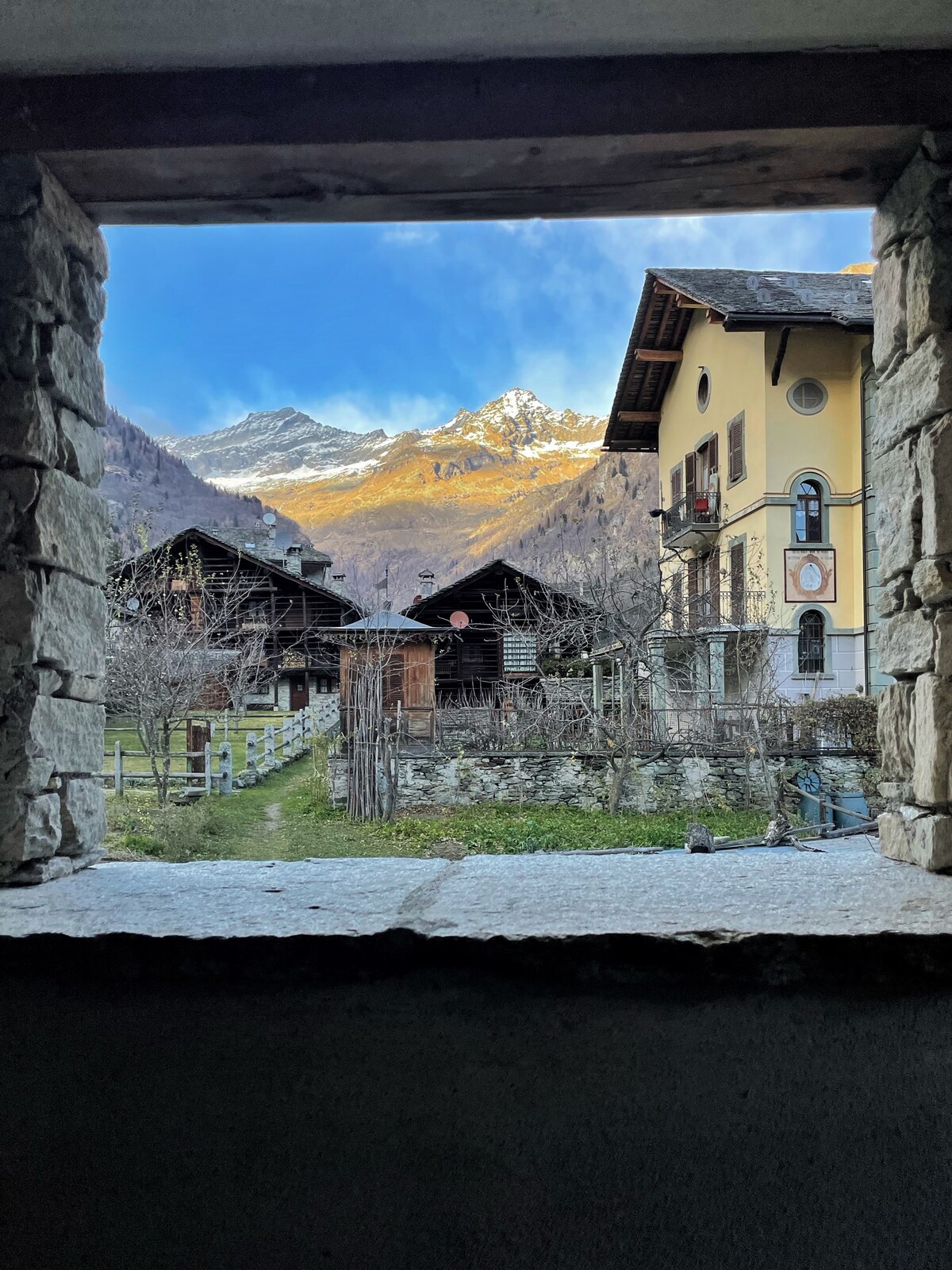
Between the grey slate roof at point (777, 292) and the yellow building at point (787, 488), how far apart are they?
3 cm

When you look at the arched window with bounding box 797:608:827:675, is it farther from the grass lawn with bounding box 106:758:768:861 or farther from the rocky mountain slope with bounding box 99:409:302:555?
the rocky mountain slope with bounding box 99:409:302:555

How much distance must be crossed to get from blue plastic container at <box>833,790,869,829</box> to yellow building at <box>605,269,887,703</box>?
70.2 inches

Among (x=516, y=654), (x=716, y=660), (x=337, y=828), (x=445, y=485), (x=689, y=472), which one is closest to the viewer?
(x=337, y=828)

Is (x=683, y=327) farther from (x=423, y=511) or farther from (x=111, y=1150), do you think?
(x=111, y=1150)

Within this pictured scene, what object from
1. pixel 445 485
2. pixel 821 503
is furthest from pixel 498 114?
pixel 445 485

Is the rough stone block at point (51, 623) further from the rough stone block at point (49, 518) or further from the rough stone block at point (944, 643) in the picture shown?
the rough stone block at point (944, 643)

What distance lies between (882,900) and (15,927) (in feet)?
4.19

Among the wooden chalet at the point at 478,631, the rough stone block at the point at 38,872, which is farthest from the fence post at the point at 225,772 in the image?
the rough stone block at the point at 38,872

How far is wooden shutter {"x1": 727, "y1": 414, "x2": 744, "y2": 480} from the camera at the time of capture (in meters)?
9.98

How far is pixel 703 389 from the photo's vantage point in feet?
35.2

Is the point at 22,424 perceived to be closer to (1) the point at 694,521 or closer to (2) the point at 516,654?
(1) the point at 694,521

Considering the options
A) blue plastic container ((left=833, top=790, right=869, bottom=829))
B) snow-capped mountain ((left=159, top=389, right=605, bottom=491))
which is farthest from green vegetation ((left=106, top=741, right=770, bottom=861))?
snow-capped mountain ((left=159, top=389, right=605, bottom=491))

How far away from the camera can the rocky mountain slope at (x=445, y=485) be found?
1080 centimetres

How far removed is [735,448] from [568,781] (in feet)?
17.6
